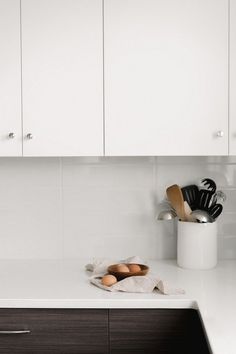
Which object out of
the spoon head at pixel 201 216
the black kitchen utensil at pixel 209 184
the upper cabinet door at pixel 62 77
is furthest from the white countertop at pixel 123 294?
the upper cabinet door at pixel 62 77

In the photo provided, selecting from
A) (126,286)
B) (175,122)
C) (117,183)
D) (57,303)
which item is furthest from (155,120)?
(57,303)

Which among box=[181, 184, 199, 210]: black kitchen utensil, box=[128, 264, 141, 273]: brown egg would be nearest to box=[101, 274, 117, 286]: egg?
box=[128, 264, 141, 273]: brown egg

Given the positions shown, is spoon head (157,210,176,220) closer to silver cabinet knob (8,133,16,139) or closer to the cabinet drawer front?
the cabinet drawer front

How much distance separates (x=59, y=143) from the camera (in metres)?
2.60

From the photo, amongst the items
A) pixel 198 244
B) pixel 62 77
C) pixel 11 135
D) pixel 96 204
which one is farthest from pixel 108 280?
pixel 62 77

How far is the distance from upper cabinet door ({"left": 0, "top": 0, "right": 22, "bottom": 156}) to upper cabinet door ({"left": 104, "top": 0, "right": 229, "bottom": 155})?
0.39 meters

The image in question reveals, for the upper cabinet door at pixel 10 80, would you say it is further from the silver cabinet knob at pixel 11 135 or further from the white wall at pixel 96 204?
the white wall at pixel 96 204

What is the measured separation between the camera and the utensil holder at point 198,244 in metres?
2.74

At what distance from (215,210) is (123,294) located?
721 millimetres

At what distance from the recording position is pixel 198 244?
2.75 m

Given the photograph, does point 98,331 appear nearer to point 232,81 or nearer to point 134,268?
point 134,268

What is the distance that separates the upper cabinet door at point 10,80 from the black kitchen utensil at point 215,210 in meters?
0.95

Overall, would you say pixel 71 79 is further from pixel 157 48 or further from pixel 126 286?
pixel 126 286

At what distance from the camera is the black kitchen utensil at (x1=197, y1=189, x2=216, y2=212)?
2.87m
